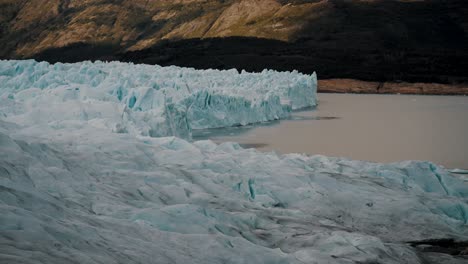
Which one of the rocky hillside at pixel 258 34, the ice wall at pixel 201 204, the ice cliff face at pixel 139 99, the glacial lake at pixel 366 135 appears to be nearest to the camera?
the ice wall at pixel 201 204

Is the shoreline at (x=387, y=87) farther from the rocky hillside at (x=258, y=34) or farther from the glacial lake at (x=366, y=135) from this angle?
the glacial lake at (x=366, y=135)

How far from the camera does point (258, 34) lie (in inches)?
4141

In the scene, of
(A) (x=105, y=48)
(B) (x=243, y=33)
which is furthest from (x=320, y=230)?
(A) (x=105, y=48)

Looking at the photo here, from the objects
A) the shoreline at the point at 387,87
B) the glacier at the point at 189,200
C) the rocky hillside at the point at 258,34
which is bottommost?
the rocky hillside at the point at 258,34

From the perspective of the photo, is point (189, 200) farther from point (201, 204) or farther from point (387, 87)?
point (387, 87)

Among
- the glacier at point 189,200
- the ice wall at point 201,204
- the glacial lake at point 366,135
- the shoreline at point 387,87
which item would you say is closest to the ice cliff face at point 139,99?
the glacier at point 189,200

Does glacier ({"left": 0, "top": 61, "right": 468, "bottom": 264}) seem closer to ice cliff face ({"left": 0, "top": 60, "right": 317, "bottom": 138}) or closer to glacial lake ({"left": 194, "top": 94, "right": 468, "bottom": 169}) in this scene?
ice cliff face ({"left": 0, "top": 60, "right": 317, "bottom": 138})

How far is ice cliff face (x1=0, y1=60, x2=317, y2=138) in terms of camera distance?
14.2 m

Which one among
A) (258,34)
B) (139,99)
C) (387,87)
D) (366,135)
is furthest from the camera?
(258,34)

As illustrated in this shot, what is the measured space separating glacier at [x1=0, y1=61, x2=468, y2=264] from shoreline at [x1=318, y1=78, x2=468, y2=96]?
135 ft

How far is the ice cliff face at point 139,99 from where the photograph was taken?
14242 millimetres

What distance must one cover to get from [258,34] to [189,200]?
323ft

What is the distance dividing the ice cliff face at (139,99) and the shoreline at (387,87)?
→ 1745cm

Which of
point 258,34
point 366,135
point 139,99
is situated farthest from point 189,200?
point 258,34
